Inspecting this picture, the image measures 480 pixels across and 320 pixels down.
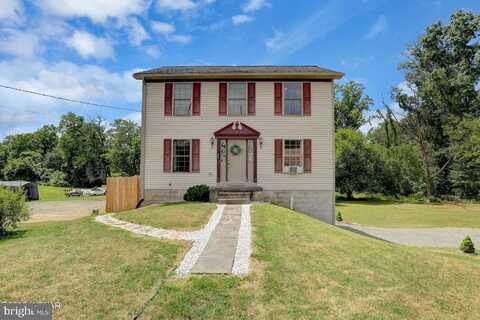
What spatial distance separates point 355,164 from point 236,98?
65.5 ft

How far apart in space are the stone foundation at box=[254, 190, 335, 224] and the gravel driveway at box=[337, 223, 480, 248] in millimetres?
1769

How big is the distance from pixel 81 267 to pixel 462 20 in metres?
40.4

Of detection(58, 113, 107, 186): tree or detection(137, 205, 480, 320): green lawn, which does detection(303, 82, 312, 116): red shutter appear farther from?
detection(58, 113, 107, 186): tree

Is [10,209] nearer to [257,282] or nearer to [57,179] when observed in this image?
[257,282]

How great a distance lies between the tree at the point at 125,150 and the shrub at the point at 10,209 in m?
36.9

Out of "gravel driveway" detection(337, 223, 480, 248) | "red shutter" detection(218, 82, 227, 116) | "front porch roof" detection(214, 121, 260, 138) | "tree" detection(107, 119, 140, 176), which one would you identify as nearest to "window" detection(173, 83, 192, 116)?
"red shutter" detection(218, 82, 227, 116)

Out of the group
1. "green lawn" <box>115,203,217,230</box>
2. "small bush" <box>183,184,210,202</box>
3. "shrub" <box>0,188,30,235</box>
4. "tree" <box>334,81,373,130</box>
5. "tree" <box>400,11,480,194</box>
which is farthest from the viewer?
"tree" <box>334,81,373,130</box>

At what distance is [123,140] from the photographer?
46188 mm

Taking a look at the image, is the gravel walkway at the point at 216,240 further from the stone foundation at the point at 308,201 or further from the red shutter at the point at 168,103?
the red shutter at the point at 168,103

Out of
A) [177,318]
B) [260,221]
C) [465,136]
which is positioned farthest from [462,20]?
[177,318]

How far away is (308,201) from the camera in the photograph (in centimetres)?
1288

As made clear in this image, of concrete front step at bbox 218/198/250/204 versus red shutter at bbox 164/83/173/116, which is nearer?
concrete front step at bbox 218/198/250/204

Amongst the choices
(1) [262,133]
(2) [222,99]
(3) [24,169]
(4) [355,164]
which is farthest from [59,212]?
(3) [24,169]

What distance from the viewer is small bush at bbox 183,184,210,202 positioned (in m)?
12.2
